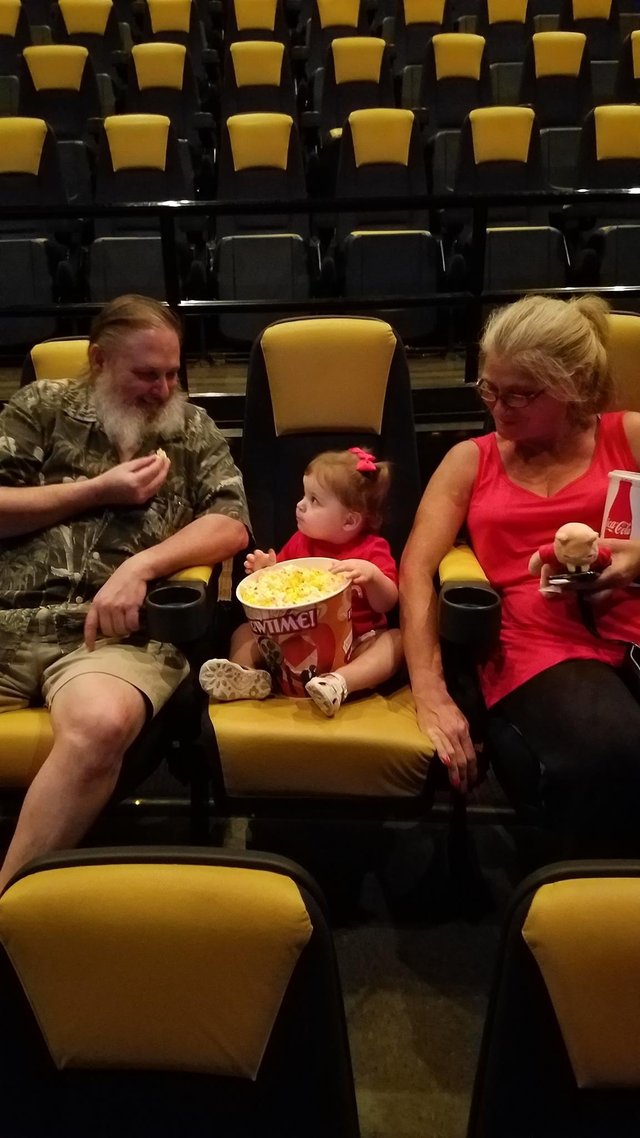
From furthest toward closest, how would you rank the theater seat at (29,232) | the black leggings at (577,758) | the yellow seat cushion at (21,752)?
the theater seat at (29,232) → the yellow seat cushion at (21,752) → the black leggings at (577,758)

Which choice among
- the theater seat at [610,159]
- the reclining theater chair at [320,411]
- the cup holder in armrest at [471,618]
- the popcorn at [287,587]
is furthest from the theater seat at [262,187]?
the cup holder in armrest at [471,618]

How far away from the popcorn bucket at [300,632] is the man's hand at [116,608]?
17cm

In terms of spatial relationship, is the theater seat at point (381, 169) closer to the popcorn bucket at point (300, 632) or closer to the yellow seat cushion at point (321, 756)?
the popcorn bucket at point (300, 632)

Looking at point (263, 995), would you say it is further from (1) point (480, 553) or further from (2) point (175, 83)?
(2) point (175, 83)

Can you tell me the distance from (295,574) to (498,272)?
249 cm

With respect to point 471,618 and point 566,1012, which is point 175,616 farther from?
point 566,1012

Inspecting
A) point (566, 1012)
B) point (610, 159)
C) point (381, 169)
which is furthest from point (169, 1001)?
point (610, 159)

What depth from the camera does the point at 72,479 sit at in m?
1.65

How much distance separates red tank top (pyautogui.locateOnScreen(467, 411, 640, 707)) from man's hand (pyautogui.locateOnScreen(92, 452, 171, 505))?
1.82ft

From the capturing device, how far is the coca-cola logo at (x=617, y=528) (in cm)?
143

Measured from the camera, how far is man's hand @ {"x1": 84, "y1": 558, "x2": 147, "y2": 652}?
1.45m

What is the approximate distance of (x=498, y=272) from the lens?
11.6 feet

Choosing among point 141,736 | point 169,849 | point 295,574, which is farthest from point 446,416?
point 169,849

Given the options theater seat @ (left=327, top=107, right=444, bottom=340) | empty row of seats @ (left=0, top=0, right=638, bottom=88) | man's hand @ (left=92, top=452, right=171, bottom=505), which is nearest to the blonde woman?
man's hand @ (left=92, top=452, right=171, bottom=505)
